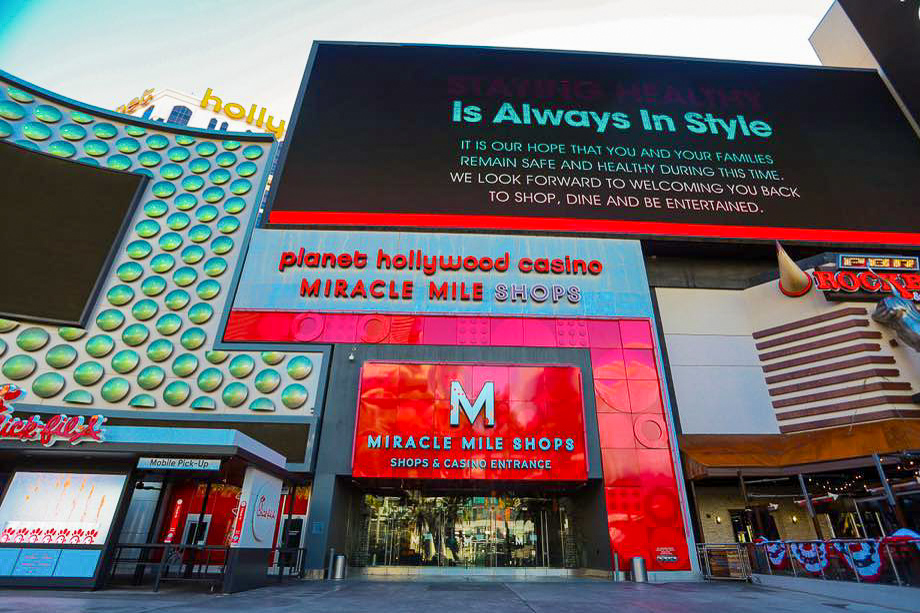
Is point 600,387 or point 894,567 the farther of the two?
point 600,387

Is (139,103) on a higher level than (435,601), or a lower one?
higher

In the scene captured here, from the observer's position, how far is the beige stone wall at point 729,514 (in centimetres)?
2270

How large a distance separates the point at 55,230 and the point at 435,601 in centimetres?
2467

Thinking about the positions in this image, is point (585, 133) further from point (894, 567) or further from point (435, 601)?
point (435, 601)

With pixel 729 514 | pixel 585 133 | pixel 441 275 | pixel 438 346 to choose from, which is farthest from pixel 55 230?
pixel 729 514

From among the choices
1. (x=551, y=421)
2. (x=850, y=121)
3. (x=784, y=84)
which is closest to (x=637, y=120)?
(x=784, y=84)

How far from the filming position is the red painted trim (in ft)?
83.3

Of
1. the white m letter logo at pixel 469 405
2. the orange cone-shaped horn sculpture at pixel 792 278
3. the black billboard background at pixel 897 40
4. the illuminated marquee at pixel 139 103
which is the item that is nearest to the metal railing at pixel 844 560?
the white m letter logo at pixel 469 405

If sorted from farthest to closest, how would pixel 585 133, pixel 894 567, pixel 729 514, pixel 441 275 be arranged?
pixel 585 133 → pixel 441 275 → pixel 729 514 → pixel 894 567

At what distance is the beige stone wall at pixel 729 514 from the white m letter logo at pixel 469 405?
41.6 ft

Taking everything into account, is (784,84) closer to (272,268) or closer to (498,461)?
(498,461)

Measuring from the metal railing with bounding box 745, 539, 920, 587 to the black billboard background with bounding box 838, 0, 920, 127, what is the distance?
122 ft

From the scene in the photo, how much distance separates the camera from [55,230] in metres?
21.7

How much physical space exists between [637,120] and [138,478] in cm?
3479
